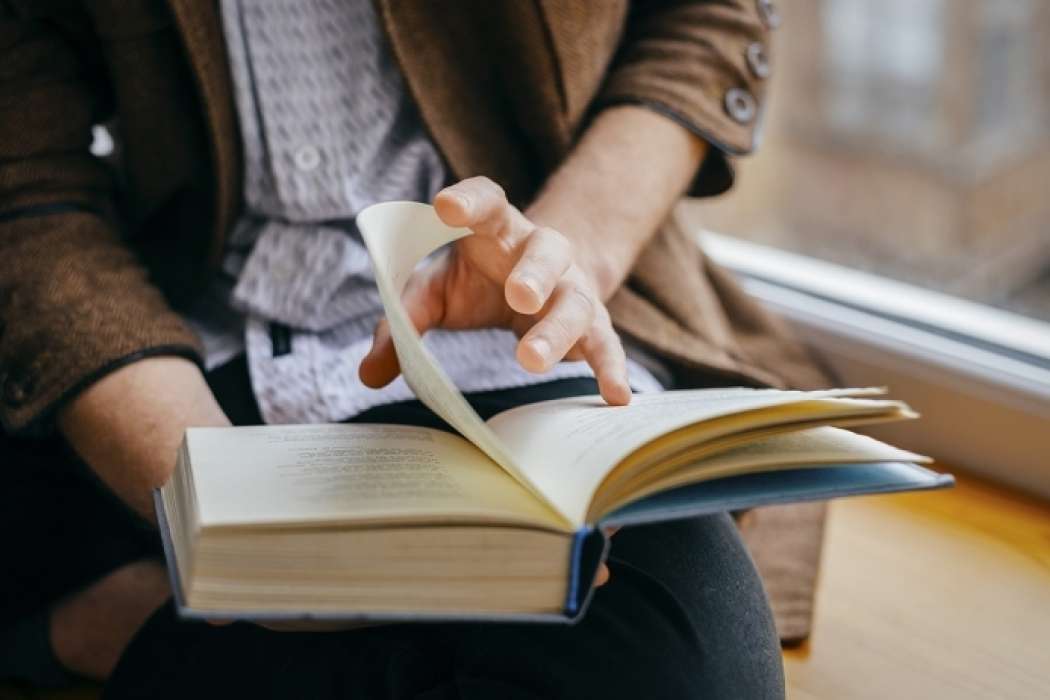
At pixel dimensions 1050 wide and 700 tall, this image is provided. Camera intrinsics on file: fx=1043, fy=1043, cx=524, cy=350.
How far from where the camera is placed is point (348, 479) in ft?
1.54

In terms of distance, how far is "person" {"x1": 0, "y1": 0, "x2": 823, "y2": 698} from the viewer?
60cm

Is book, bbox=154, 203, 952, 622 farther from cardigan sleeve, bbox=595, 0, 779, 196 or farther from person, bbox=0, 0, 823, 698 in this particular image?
cardigan sleeve, bbox=595, 0, 779, 196

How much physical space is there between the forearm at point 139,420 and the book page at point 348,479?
114mm

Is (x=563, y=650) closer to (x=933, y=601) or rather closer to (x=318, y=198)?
(x=318, y=198)

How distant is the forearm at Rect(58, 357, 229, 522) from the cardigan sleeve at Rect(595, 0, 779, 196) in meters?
0.37

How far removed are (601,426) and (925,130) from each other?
13229 millimetres

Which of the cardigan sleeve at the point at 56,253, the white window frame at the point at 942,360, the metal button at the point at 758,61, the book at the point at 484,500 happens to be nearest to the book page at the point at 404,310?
the book at the point at 484,500

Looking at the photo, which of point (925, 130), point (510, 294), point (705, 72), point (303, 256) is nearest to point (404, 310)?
point (510, 294)

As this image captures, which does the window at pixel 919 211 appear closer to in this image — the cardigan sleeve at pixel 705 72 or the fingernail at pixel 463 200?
the cardigan sleeve at pixel 705 72

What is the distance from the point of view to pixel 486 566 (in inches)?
16.8

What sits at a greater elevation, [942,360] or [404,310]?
[404,310]

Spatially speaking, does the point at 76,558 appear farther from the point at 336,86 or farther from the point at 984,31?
the point at 984,31

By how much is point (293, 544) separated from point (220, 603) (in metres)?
0.04

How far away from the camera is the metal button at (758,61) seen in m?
0.81
